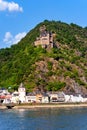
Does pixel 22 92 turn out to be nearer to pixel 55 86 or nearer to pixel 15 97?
pixel 15 97

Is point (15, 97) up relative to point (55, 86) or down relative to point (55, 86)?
down

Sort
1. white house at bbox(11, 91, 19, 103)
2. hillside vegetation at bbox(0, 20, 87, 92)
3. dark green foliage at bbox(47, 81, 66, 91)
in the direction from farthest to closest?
hillside vegetation at bbox(0, 20, 87, 92)
dark green foliage at bbox(47, 81, 66, 91)
white house at bbox(11, 91, 19, 103)

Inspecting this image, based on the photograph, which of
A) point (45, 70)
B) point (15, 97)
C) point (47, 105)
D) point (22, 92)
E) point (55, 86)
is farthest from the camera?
point (45, 70)

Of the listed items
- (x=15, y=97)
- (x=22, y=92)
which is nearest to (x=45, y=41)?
(x=15, y=97)

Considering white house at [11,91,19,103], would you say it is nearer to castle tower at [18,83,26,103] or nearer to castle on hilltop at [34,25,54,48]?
castle tower at [18,83,26,103]

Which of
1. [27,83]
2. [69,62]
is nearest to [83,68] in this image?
[69,62]

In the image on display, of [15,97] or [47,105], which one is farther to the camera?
[15,97]

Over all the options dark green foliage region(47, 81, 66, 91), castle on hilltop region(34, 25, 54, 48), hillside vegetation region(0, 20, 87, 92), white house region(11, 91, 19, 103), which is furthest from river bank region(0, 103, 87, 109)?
castle on hilltop region(34, 25, 54, 48)

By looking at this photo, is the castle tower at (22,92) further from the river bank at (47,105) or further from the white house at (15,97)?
the river bank at (47,105)

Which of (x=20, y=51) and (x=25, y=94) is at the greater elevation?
(x=20, y=51)

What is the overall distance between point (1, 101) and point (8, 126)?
261 feet

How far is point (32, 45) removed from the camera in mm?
189375

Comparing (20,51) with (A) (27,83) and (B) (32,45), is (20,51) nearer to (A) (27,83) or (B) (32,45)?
(B) (32,45)

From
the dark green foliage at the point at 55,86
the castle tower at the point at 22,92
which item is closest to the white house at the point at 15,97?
the castle tower at the point at 22,92
